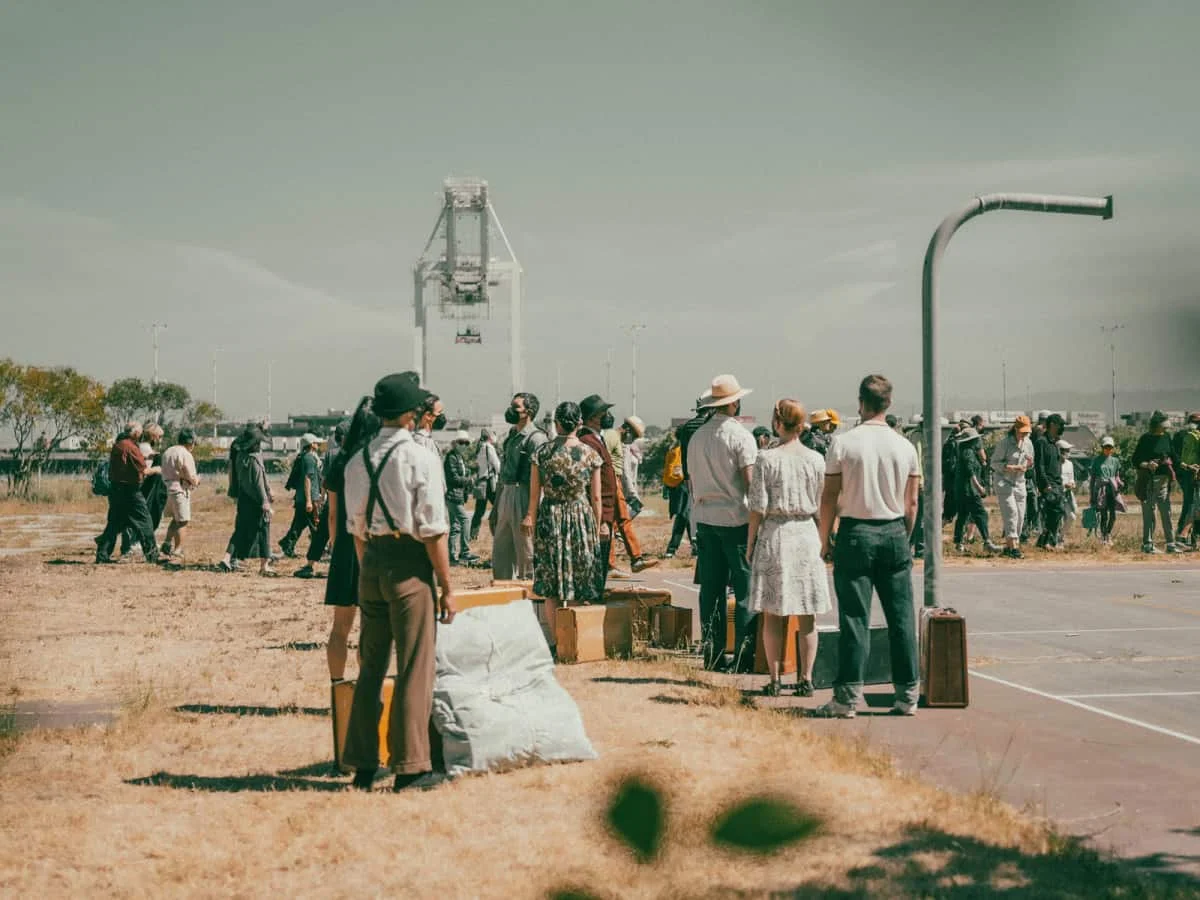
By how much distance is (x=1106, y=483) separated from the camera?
20.6m

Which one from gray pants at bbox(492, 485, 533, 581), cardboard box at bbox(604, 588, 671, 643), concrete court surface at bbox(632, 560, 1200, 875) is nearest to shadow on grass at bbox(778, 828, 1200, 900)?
concrete court surface at bbox(632, 560, 1200, 875)

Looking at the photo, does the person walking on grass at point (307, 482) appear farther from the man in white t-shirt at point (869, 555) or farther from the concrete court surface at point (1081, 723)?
the man in white t-shirt at point (869, 555)

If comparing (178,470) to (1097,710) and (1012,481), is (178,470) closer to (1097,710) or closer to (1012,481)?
(1012,481)

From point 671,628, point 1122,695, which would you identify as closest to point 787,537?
point 671,628

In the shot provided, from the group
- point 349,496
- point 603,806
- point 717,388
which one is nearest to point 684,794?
point 603,806

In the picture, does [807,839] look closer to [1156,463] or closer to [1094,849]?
[1094,849]

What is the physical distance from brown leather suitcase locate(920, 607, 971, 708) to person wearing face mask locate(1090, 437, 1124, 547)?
1366cm

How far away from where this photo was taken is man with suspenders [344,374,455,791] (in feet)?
19.8

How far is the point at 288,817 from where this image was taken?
18.5 ft

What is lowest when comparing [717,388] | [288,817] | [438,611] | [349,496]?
[288,817]

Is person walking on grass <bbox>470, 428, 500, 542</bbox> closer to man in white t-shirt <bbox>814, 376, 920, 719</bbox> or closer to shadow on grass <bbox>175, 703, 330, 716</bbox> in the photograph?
shadow on grass <bbox>175, 703, 330, 716</bbox>

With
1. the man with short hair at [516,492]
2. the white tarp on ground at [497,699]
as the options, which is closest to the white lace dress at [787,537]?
the white tarp on ground at [497,699]

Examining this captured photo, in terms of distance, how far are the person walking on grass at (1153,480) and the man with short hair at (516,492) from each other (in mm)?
10508

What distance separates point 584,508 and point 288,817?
450 cm
